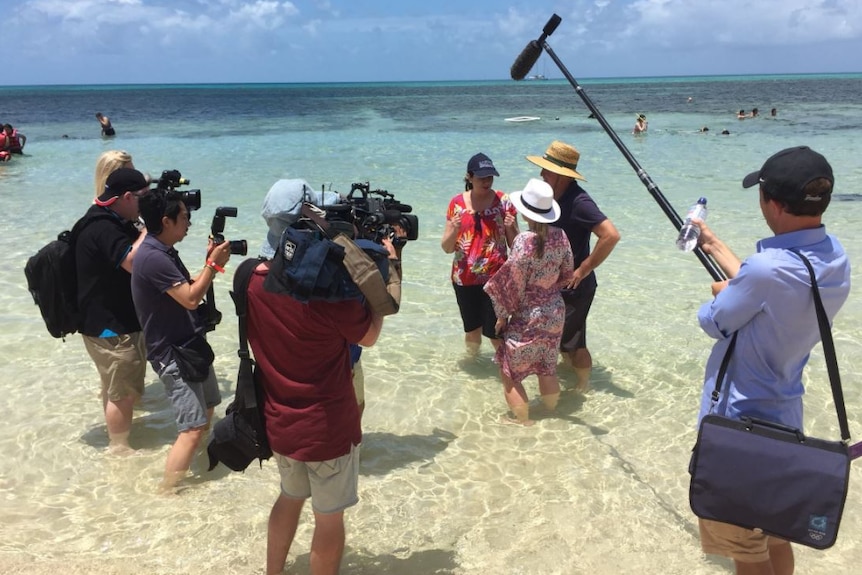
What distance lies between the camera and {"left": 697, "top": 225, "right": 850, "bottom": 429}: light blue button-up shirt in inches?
87.6

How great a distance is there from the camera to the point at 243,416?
2.78 meters

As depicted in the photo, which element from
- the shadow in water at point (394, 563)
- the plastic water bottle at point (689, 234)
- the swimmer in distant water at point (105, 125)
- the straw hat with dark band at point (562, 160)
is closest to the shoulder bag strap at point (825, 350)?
the plastic water bottle at point (689, 234)

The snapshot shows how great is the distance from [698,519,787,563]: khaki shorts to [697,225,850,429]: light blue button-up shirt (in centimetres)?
43

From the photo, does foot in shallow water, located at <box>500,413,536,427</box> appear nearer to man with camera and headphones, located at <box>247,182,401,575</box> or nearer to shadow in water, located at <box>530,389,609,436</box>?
shadow in water, located at <box>530,389,609,436</box>

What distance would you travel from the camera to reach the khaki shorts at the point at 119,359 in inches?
163

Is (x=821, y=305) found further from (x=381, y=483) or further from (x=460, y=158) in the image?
(x=460, y=158)

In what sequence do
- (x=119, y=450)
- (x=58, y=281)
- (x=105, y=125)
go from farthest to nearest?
1. (x=105, y=125)
2. (x=119, y=450)
3. (x=58, y=281)

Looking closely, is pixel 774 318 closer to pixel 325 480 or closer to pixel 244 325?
pixel 325 480

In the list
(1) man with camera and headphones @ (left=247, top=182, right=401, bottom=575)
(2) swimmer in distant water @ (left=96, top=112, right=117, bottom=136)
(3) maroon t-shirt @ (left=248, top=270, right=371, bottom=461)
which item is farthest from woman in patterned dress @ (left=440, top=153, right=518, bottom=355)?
(2) swimmer in distant water @ (left=96, top=112, right=117, bottom=136)

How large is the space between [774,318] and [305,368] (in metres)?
1.72

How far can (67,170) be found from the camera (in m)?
18.0

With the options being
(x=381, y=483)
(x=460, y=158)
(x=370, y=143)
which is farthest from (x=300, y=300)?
(x=370, y=143)

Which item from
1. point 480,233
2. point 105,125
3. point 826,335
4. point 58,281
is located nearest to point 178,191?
point 58,281

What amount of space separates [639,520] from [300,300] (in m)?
2.59
